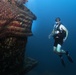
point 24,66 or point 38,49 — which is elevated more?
→ point 24,66

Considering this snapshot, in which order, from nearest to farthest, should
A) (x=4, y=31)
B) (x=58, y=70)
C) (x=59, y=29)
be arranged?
(x=4, y=31) → (x=59, y=29) → (x=58, y=70)

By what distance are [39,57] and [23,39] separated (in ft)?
72.3

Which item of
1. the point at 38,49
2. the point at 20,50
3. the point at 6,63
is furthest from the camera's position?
the point at 38,49

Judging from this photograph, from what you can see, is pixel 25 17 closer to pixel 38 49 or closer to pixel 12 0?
pixel 12 0

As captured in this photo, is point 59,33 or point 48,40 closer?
point 59,33

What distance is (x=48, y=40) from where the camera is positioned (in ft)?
103

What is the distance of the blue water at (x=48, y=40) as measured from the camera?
27.2 metres

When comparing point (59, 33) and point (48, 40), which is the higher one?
point (59, 33)

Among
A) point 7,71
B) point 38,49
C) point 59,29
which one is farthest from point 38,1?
A: point 7,71

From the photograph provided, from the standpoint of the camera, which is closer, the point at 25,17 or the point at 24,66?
the point at 25,17

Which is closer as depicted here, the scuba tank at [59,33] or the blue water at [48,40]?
the scuba tank at [59,33]

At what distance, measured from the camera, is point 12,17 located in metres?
5.50

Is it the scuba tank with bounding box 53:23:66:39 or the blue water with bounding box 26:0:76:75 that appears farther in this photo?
the blue water with bounding box 26:0:76:75

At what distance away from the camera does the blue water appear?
2724 centimetres
